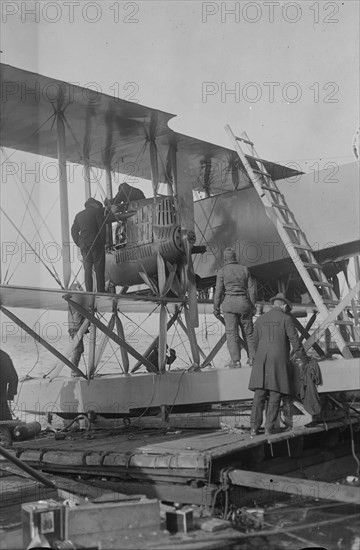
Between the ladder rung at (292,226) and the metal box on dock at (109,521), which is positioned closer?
the metal box on dock at (109,521)

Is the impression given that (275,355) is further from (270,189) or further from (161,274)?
(161,274)

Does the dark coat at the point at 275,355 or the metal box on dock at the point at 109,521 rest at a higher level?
the dark coat at the point at 275,355

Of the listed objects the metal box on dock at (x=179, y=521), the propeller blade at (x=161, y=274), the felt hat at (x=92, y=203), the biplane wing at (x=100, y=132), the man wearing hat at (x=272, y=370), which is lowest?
the metal box on dock at (x=179, y=521)

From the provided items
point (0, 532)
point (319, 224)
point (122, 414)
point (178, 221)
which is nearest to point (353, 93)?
point (319, 224)

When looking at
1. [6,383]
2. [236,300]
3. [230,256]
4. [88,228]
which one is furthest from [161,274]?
[6,383]

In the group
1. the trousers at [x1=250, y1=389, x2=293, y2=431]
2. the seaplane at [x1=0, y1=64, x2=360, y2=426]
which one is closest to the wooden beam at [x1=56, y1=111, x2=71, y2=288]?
the seaplane at [x1=0, y1=64, x2=360, y2=426]

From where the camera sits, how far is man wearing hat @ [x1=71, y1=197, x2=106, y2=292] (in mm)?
9750

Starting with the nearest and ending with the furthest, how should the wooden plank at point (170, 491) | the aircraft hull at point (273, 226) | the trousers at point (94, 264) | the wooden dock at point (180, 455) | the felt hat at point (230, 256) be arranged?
the wooden plank at point (170, 491)
the wooden dock at point (180, 455)
the aircraft hull at point (273, 226)
the felt hat at point (230, 256)
the trousers at point (94, 264)

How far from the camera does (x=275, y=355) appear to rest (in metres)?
7.21

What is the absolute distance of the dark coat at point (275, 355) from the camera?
23.5 feet

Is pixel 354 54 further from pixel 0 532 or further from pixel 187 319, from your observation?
pixel 0 532

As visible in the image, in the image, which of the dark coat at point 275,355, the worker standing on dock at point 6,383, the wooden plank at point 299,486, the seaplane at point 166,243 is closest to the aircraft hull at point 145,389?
the seaplane at point 166,243

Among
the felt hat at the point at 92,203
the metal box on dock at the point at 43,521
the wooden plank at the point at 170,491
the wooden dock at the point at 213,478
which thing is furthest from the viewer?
the felt hat at the point at 92,203

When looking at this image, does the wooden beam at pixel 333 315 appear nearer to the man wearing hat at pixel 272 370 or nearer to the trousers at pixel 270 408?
the man wearing hat at pixel 272 370
